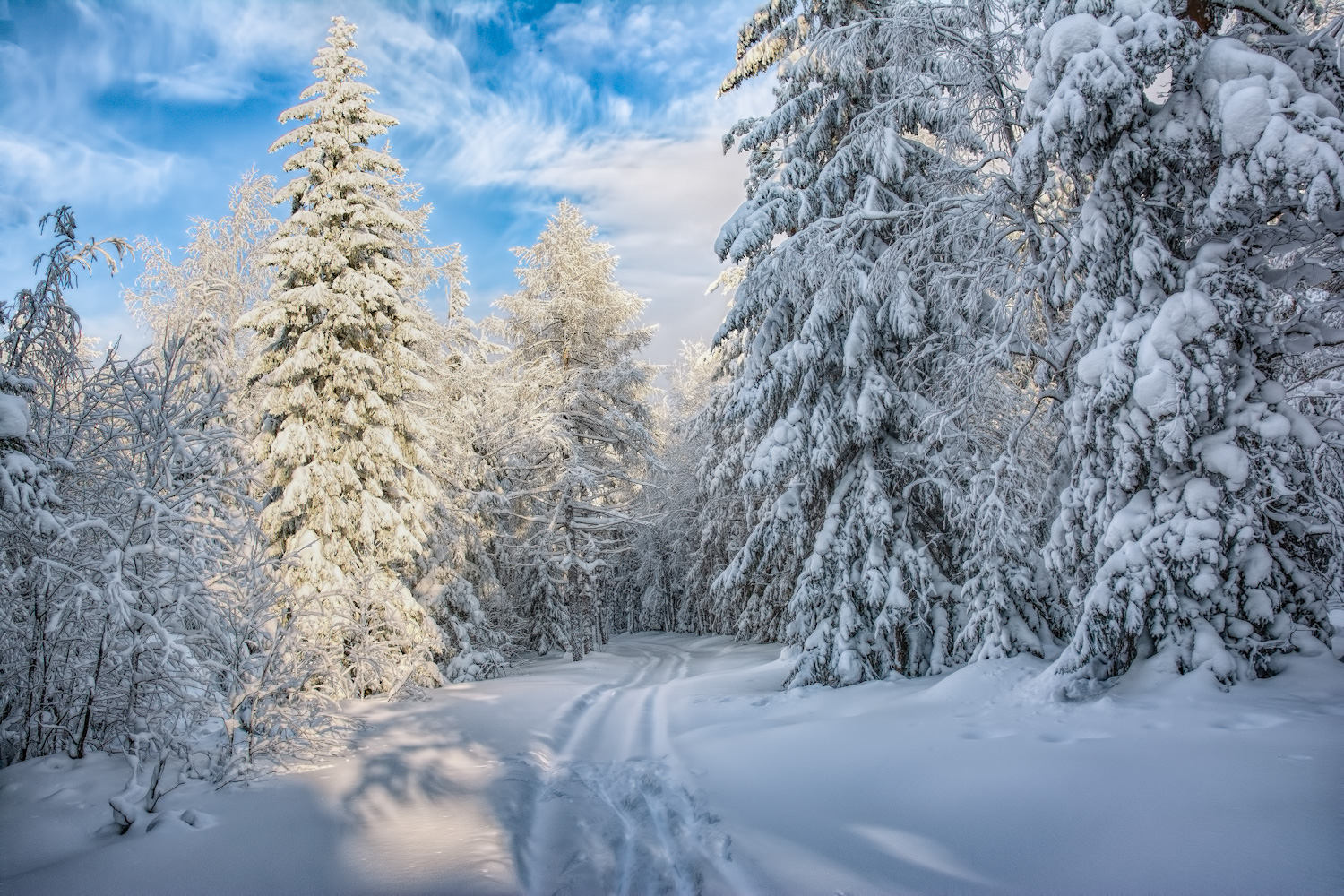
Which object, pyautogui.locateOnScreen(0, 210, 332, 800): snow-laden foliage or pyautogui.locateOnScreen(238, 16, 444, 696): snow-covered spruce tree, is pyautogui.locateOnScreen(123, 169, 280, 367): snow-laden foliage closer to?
pyautogui.locateOnScreen(238, 16, 444, 696): snow-covered spruce tree

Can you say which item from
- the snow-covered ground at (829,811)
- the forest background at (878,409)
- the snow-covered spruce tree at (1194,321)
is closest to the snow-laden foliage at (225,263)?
the forest background at (878,409)

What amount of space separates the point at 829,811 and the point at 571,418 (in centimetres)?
1706

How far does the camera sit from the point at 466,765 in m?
7.22

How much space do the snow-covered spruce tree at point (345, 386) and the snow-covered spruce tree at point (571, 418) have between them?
651cm

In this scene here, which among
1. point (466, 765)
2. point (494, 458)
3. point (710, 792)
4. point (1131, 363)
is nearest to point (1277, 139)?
point (1131, 363)

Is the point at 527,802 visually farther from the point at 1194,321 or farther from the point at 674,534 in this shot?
the point at 674,534

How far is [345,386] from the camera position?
12094mm

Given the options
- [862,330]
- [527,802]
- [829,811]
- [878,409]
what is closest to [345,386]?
[527,802]

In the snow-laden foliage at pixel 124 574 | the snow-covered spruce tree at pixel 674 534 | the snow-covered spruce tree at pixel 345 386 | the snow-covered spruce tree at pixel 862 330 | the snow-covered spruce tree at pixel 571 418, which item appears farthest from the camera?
the snow-covered spruce tree at pixel 674 534

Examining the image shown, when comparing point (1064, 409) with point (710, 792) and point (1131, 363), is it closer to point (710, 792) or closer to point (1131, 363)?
point (1131, 363)

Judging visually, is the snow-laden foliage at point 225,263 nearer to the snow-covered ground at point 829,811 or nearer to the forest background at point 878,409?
the forest background at point 878,409

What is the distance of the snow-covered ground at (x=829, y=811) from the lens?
142 inches

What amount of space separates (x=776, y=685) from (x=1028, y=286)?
7.65 meters

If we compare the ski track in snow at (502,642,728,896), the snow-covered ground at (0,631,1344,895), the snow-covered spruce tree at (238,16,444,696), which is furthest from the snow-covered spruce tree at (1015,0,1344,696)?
the snow-covered spruce tree at (238,16,444,696)
